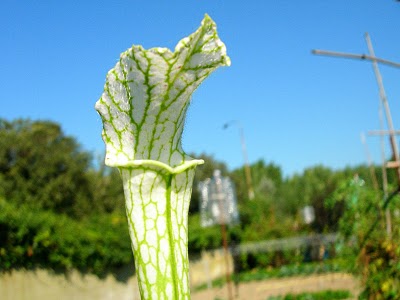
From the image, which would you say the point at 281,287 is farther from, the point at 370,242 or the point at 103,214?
the point at 370,242

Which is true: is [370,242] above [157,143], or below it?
below

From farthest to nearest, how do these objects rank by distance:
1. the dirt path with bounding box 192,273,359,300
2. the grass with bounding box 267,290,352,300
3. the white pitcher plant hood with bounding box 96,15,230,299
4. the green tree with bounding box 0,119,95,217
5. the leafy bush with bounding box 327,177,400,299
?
the green tree with bounding box 0,119,95,217, the dirt path with bounding box 192,273,359,300, the grass with bounding box 267,290,352,300, the leafy bush with bounding box 327,177,400,299, the white pitcher plant hood with bounding box 96,15,230,299

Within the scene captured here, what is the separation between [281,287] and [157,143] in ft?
42.0

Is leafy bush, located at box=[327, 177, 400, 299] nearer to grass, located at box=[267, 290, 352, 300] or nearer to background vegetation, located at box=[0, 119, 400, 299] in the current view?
background vegetation, located at box=[0, 119, 400, 299]

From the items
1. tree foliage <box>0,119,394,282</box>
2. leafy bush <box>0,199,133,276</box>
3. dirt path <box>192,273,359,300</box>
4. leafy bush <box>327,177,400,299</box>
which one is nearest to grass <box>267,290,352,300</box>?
dirt path <box>192,273,359,300</box>

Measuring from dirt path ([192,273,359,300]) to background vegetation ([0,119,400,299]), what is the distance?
2145mm

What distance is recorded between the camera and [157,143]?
2.69 ft

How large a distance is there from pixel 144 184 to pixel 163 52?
0.72 feet

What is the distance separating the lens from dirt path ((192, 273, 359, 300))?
38.5ft

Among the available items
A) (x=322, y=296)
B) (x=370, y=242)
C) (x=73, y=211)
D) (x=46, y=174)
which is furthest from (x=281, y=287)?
(x=46, y=174)

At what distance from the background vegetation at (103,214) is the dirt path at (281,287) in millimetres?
2145

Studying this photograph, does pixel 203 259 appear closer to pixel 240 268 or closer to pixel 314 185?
pixel 240 268

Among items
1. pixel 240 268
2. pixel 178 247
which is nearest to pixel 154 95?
pixel 178 247

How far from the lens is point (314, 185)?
84.1ft
